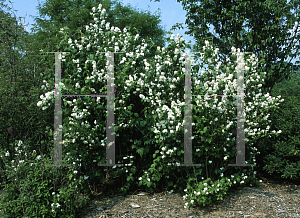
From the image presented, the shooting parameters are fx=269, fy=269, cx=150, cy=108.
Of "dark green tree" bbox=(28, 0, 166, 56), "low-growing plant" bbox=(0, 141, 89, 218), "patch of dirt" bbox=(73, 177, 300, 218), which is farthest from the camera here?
"dark green tree" bbox=(28, 0, 166, 56)

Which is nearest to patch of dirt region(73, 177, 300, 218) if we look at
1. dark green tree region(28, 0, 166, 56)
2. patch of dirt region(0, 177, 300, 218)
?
patch of dirt region(0, 177, 300, 218)

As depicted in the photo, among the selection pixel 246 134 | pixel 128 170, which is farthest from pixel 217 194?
pixel 128 170

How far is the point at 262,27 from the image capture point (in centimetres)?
704

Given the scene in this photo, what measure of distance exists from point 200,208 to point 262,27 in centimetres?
529

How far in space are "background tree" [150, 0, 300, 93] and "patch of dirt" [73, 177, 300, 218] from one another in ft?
11.1

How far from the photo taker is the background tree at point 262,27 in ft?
21.9

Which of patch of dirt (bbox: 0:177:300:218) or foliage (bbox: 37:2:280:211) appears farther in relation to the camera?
foliage (bbox: 37:2:280:211)

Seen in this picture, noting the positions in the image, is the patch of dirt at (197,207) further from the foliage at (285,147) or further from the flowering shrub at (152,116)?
the foliage at (285,147)

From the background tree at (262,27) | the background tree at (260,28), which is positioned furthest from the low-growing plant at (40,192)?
the background tree at (262,27)

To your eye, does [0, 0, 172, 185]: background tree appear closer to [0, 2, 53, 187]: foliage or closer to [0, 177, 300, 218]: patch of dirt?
[0, 2, 53, 187]: foliage

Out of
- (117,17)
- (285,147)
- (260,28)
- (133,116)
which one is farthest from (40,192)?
(117,17)

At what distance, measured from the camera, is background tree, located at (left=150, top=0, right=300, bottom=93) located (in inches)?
262

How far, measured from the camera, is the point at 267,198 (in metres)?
4.11

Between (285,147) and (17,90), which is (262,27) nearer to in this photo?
(285,147)
